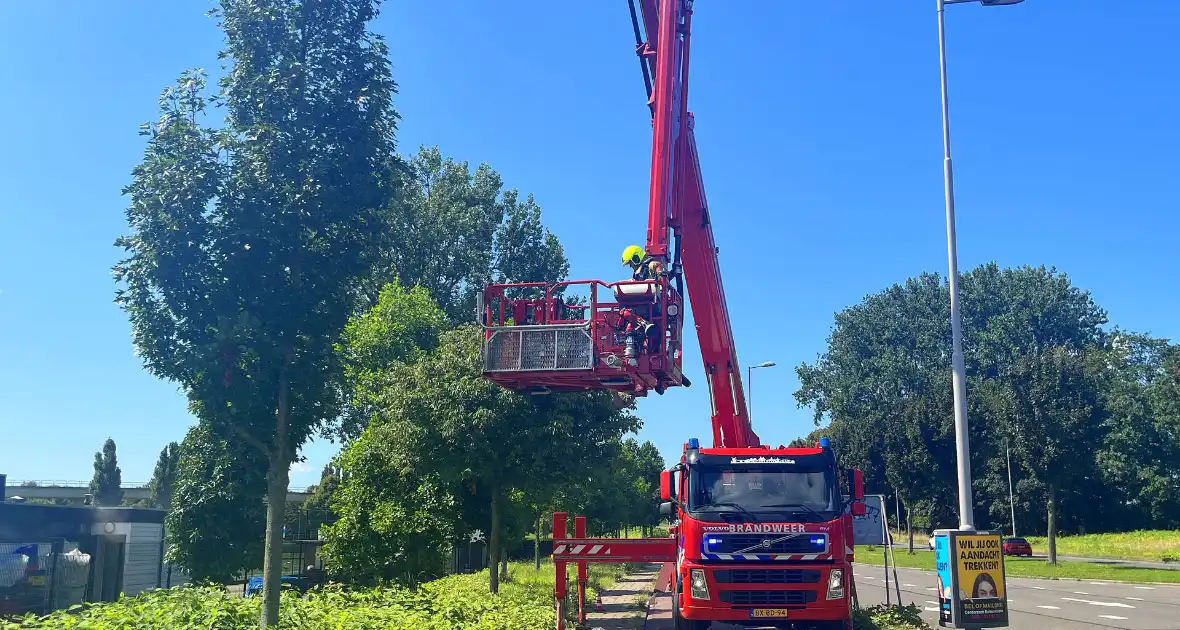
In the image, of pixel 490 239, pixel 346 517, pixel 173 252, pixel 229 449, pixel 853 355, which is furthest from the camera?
pixel 853 355

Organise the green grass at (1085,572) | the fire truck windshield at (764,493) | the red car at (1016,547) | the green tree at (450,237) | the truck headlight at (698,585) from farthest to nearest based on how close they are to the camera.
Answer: the red car at (1016,547) → the green tree at (450,237) → the green grass at (1085,572) → the fire truck windshield at (764,493) → the truck headlight at (698,585)

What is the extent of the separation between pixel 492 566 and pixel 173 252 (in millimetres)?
11546

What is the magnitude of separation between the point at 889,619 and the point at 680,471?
17.7 feet

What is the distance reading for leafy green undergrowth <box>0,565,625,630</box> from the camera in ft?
34.6

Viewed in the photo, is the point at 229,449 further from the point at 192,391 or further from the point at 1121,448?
the point at 1121,448

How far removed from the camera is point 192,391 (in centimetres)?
1076

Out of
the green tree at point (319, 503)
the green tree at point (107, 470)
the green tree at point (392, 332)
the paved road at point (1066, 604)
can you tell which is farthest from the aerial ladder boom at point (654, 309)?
the green tree at point (107, 470)

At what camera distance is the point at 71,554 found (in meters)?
19.5

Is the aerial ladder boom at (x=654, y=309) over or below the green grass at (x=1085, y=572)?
over

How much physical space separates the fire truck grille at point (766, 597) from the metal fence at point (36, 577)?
1258 centimetres

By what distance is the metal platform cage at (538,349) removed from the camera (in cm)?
1261

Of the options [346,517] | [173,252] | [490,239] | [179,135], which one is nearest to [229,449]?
[173,252]

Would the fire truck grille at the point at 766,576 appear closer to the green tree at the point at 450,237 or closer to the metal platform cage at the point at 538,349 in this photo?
the metal platform cage at the point at 538,349

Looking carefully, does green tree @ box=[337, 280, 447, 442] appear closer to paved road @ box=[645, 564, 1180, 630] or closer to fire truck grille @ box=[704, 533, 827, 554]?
paved road @ box=[645, 564, 1180, 630]
